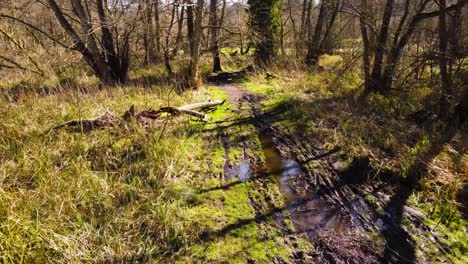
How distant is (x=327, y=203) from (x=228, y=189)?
3.76 ft

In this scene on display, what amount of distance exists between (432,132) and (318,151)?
82.7 inches

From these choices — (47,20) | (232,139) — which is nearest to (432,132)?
(232,139)

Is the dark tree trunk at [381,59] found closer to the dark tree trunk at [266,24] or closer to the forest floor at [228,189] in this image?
the forest floor at [228,189]

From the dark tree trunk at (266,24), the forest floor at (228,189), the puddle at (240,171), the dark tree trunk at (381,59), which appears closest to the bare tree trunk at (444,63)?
the forest floor at (228,189)

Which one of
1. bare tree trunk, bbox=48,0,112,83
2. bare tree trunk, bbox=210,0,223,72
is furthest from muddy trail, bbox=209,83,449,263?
bare tree trunk, bbox=210,0,223,72

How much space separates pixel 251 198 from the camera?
3.45 m

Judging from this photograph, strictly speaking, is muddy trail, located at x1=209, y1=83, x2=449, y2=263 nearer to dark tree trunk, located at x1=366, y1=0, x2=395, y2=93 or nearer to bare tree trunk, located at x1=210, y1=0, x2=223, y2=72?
dark tree trunk, located at x1=366, y1=0, x2=395, y2=93

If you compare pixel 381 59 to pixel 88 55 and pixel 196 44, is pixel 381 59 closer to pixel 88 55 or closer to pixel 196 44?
pixel 196 44

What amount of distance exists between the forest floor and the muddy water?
2cm

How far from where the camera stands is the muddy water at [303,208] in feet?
9.82

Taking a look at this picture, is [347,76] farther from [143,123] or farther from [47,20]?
[47,20]

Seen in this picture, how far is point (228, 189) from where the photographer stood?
3.62 m

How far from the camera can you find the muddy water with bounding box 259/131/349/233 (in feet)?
9.82

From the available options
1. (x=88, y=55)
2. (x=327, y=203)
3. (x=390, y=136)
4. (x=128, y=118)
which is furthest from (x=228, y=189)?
(x=88, y=55)
